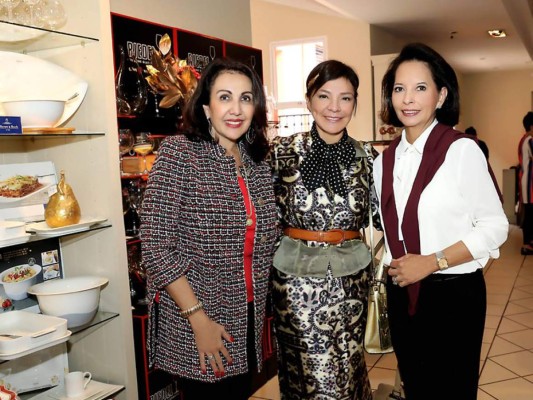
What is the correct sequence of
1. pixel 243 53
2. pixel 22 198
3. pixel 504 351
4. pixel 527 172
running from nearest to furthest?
pixel 22 198
pixel 243 53
pixel 504 351
pixel 527 172

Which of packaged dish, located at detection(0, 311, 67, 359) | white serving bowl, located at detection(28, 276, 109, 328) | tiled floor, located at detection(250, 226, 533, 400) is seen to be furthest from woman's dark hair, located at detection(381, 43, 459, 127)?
tiled floor, located at detection(250, 226, 533, 400)

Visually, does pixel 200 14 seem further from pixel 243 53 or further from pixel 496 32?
pixel 496 32

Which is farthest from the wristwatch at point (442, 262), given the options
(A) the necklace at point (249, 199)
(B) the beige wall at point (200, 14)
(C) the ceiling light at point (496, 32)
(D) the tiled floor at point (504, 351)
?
(C) the ceiling light at point (496, 32)

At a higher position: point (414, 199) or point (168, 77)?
point (168, 77)

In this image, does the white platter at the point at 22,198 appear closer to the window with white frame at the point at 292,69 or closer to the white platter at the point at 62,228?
the white platter at the point at 62,228

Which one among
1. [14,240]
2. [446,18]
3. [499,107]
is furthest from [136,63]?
[499,107]

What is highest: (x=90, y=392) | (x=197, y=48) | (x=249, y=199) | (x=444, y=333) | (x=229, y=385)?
(x=197, y=48)

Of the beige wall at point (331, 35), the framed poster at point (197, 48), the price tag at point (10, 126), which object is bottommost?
the price tag at point (10, 126)

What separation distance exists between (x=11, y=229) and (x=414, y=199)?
1.29 m

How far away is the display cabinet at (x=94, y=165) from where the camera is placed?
1904 mm

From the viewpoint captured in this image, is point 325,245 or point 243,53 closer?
point 325,245

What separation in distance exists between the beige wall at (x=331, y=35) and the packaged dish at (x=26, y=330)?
4.99 metres

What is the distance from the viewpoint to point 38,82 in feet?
6.06

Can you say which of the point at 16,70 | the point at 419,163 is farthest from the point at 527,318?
the point at 16,70
